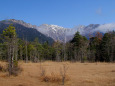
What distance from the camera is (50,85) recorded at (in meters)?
8.06

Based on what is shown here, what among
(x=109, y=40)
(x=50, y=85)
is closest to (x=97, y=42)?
(x=109, y=40)

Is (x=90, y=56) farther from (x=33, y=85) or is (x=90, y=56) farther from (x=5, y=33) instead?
(x=33, y=85)

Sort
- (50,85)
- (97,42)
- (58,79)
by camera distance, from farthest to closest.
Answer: (97,42), (58,79), (50,85)

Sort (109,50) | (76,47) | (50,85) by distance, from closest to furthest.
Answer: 1. (50,85)
2. (109,50)
3. (76,47)

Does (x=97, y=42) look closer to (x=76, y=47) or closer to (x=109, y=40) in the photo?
(x=109, y=40)

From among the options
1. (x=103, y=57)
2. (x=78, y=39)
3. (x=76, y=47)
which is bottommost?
(x=103, y=57)

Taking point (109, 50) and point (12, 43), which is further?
point (109, 50)

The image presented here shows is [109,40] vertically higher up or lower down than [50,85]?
higher up

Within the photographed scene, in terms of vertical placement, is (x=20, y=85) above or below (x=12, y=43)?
below

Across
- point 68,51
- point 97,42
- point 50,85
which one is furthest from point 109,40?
point 50,85

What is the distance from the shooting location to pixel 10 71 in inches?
445

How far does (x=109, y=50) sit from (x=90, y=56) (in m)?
5.92

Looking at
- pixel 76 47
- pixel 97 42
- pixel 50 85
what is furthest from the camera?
pixel 97 42

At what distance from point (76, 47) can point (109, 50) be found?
923 cm
